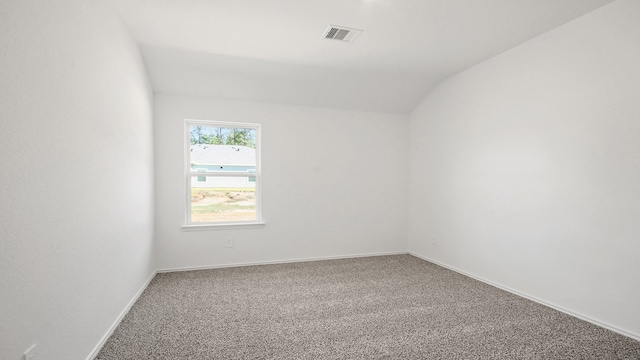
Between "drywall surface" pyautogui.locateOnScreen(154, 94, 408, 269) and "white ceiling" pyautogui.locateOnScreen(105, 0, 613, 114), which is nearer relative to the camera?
"white ceiling" pyautogui.locateOnScreen(105, 0, 613, 114)

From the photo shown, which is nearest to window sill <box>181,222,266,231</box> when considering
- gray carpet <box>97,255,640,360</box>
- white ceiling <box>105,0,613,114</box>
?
gray carpet <box>97,255,640,360</box>

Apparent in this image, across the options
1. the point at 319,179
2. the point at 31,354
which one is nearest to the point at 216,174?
the point at 319,179

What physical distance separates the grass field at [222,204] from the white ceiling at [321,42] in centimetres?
130

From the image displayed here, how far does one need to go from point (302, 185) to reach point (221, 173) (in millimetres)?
1144

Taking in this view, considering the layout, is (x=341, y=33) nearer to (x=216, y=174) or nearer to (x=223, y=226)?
(x=216, y=174)

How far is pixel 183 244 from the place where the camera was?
3816 millimetres

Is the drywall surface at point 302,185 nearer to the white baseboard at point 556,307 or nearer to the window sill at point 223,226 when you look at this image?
the window sill at point 223,226

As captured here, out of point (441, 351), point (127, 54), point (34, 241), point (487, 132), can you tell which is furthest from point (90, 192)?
point (487, 132)

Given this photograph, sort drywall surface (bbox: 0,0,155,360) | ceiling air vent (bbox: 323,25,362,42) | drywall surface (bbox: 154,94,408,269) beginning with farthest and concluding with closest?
drywall surface (bbox: 154,94,408,269), ceiling air vent (bbox: 323,25,362,42), drywall surface (bbox: 0,0,155,360)

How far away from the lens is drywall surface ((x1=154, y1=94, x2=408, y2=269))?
378cm

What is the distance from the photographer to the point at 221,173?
13.3 ft

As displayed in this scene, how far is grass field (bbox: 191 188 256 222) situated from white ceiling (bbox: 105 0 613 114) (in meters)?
1.30

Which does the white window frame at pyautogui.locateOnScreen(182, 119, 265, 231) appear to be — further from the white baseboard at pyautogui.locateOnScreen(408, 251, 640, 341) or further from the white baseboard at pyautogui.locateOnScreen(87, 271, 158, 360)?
the white baseboard at pyautogui.locateOnScreen(408, 251, 640, 341)

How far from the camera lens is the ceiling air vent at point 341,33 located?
8.80 feet
